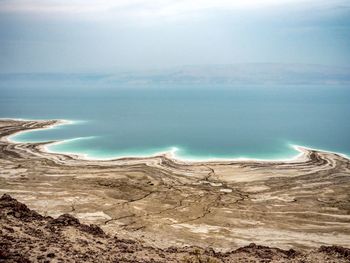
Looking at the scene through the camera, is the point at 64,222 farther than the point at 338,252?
Yes

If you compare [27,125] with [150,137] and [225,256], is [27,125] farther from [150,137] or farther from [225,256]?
[225,256]

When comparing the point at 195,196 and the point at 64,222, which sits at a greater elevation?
the point at 64,222

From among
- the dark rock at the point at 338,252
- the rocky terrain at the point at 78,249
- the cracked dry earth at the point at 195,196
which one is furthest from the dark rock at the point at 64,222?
the dark rock at the point at 338,252

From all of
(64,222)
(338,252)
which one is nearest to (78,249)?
(64,222)

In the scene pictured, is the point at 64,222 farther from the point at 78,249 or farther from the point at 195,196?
the point at 195,196

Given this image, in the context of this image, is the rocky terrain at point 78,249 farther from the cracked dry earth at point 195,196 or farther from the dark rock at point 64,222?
the cracked dry earth at point 195,196
